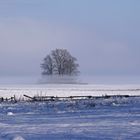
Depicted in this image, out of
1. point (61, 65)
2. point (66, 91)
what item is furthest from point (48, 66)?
point (66, 91)

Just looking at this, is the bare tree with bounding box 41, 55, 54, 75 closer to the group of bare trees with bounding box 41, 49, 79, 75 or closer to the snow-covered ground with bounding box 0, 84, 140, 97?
the group of bare trees with bounding box 41, 49, 79, 75

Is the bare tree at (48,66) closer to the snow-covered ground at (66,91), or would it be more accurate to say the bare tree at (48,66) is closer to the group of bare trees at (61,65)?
the group of bare trees at (61,65)

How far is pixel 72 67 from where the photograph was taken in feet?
381

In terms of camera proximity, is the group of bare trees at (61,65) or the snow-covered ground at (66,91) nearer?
→ the snow-covered ground at (66,91)

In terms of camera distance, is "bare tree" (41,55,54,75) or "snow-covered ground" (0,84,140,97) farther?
"bare tree" (41,55,54,75)

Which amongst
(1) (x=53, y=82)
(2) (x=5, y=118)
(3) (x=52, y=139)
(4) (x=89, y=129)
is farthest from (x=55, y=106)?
(1) (x=53, y=82)

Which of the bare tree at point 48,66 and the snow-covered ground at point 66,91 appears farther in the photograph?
the bare tree at point 48,66

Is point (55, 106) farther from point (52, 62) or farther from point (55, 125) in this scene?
point (52, 62)

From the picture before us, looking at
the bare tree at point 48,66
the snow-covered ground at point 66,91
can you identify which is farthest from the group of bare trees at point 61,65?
the snow-covered ground at point 66,91

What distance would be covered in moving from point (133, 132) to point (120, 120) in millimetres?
4422

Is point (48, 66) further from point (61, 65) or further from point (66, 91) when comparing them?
point (66, 91)

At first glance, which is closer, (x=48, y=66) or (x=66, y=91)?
(x=66, y=91)

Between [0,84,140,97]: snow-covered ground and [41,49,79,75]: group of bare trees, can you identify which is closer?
[0,84,140,97]: snow-covered ground

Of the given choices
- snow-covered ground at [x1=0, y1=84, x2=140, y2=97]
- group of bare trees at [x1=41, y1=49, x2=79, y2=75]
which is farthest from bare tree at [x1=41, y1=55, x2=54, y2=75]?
snow-covered ground at [x1=0, y1=84, x2=140, y2=97]
